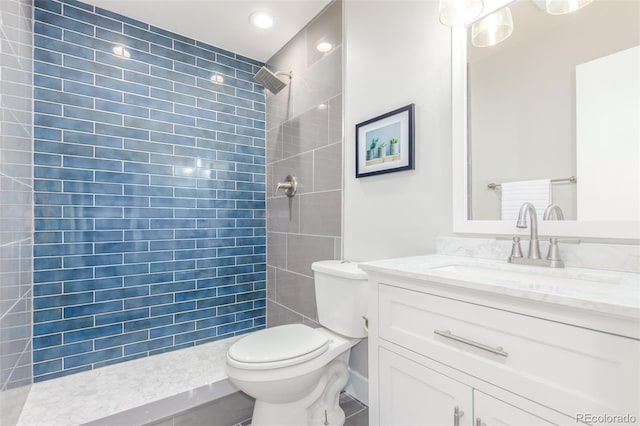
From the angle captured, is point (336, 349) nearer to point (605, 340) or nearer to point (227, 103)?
point (605, 340)

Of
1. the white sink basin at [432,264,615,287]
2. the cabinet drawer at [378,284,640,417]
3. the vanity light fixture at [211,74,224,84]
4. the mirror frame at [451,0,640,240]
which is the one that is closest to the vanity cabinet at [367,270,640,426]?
the cabinet drawer at [378,284,640,417]

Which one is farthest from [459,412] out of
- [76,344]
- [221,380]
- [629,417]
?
[76,344]

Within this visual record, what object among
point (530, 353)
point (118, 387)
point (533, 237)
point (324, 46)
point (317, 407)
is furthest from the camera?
point (324, 46)

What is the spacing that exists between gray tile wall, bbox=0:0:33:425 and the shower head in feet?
4.04

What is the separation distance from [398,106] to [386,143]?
185 millimetres

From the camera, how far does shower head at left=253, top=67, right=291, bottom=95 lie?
7.02 feet

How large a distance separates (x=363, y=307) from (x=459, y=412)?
2.18 ft

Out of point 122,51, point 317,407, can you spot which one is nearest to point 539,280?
point 317,407

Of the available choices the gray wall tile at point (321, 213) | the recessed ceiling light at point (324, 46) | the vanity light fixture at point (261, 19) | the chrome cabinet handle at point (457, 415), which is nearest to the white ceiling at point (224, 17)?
the vanity light fixture at point (261, 19)

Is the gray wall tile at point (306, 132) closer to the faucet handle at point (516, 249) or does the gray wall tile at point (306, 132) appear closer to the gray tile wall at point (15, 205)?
the faucet handle at point (516, 249)

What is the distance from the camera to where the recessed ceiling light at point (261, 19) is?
201cm

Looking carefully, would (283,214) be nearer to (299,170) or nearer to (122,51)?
(299,170)

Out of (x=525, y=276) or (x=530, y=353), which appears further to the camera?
(x=525, y=276)

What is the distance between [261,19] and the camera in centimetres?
205
